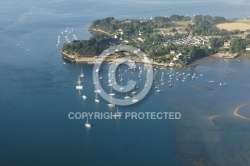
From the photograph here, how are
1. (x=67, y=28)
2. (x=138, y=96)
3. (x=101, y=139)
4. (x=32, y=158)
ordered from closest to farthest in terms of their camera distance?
(x=32, y=158), (x=101, y=139), (x=138, y=96), (x=67, y=28)

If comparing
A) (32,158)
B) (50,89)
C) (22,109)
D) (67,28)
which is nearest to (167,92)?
(50,89)

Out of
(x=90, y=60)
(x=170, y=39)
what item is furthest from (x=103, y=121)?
(x=170, y=39)

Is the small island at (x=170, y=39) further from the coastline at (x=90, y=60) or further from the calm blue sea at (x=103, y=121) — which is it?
the calm blue sea at (x=103, y=121)

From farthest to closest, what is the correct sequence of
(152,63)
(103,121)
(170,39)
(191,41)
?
(170,39)
(191,41)
(152,63)
(103,121)

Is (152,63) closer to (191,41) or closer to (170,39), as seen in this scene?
(191,41)

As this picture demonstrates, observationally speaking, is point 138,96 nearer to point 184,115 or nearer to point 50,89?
point 184,115

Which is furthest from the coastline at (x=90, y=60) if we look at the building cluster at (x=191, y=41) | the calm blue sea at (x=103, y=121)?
the building cluster at (x=191, y=41)
